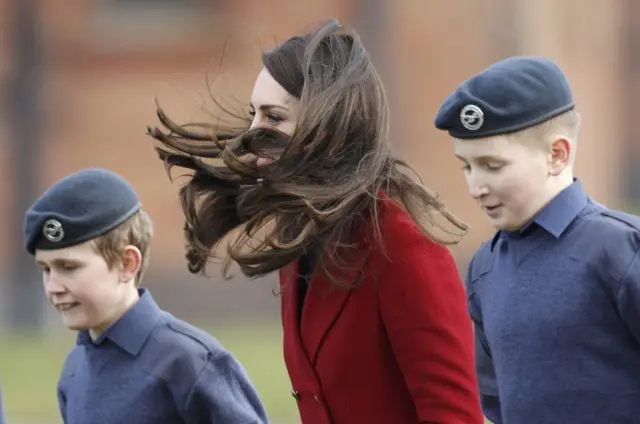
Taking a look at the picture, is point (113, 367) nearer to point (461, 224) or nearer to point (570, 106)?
point (461, 224)

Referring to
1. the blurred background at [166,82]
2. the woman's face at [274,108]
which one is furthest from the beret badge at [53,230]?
the blurred background at [166,82]

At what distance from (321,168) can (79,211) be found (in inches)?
37.5

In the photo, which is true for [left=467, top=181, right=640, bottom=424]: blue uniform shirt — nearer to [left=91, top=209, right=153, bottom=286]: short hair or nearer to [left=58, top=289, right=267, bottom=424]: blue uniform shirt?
[left=58, top=289, right=267, bottom=424]: blue uniform shirt

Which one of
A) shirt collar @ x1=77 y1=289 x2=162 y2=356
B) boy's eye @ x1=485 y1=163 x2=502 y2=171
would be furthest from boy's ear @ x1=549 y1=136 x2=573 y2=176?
shirt collar @ x1=77 y1=289 x2=162 y2=356

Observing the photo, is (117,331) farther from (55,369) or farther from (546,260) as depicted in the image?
(55,369)

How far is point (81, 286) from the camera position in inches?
188

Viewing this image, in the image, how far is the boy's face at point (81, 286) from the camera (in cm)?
477

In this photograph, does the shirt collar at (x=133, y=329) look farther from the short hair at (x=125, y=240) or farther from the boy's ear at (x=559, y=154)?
the boy's ear at (x=559, y=154)

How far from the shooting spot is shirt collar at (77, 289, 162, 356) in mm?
4734

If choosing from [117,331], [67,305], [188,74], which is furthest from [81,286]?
[188,74]

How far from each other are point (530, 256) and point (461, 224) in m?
0.40

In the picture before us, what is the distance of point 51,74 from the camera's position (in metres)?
20.6

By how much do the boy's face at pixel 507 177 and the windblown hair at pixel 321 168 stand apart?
11.7 inches

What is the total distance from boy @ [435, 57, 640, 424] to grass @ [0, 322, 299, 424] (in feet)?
27.5
